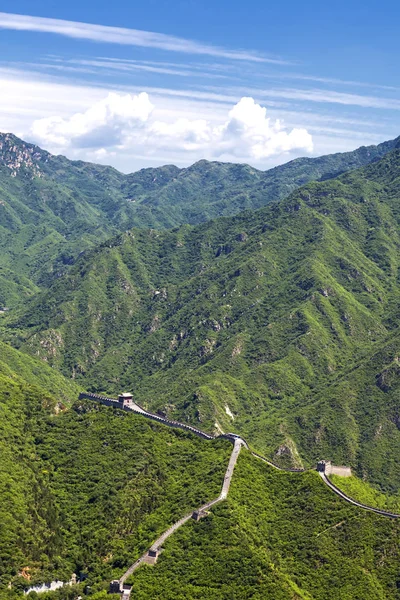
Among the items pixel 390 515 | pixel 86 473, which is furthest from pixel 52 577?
pixel 390 515

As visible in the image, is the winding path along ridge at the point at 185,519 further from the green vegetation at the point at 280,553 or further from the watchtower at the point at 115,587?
the green vegetation at the point at 280,553

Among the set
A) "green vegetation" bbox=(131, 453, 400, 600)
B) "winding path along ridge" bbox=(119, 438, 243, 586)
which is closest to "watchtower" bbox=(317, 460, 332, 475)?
"green vegetation" bbox=(131, 453, 400, 600)

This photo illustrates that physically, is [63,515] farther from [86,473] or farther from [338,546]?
[338,546]

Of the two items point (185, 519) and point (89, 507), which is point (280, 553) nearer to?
point (185, 519)

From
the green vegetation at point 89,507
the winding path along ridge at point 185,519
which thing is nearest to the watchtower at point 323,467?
the winding path along ridge at point 185,519

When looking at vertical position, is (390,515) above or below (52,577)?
above

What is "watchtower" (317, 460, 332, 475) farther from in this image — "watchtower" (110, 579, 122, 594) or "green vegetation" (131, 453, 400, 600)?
"watchtower" (110, 579, 122, 594)

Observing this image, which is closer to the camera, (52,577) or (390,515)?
(52,577)

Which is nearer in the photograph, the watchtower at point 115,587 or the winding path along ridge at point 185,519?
the watchtower at point 115,587

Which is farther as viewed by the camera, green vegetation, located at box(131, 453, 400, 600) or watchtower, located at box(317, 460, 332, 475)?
watchtower, located at box(317, 460, 332, 475)
